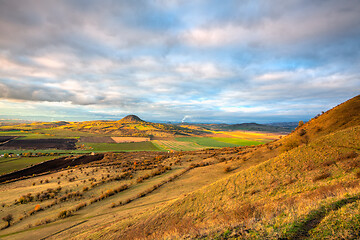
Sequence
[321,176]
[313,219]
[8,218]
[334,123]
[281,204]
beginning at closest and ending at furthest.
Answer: [313,219]
[281,204]
[321,176]
[8,218]
[334,123]

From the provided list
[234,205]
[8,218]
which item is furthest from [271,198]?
[8,218]

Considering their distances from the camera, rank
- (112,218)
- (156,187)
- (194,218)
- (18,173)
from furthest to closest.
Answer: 1. (18,173)
2. (156,187)
3. (112,218)
4. (194,218)

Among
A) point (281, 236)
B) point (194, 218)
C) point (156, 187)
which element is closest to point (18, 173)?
point (156, 187)

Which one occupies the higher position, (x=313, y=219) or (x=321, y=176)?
(x=313, y=219)

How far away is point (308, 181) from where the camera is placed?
11.1 meters

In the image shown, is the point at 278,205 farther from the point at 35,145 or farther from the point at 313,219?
the point at 35,145

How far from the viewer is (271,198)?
10047 mm

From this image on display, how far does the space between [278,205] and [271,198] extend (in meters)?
2.10

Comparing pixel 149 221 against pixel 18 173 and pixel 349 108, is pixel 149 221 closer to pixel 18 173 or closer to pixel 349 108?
pixel 349 108

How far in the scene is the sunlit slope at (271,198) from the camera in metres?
6.48

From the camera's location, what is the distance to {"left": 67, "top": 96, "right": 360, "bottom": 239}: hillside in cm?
564

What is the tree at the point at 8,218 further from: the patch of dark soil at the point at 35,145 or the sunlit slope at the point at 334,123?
the patch of dark soil at the point at 35,145

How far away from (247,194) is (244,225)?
20.6 ft

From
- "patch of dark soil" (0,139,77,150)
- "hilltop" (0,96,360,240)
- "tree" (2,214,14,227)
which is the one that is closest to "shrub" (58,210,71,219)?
"hilltop" (0,96,360,240)
